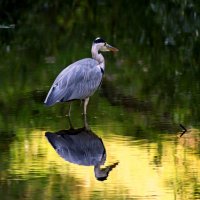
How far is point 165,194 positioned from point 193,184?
36 cm

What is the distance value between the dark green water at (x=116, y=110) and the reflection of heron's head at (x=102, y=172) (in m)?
0.04

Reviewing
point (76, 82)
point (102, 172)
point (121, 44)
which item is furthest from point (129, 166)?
point (121, 44)

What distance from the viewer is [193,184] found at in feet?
25.9

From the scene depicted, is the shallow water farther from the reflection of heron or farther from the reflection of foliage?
→ the reflection of foliage

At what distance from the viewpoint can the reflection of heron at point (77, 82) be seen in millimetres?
11008

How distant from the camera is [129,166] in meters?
8.67

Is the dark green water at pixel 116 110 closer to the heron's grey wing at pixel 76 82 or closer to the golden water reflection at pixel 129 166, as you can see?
the golden water reflection at pixel 129 166

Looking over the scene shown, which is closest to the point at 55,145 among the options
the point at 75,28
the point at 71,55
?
the point at 71,55

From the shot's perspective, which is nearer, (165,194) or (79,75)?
(165,194)

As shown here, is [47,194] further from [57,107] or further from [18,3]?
[18,3]

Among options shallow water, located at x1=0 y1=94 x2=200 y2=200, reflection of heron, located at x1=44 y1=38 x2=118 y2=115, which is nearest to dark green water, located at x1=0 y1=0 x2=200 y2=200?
shallow water, located at x1=0 y1=94 x2=200 y2=200

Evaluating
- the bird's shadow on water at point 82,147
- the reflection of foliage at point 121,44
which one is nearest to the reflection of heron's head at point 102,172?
the bird's shadow on water at point 82,147

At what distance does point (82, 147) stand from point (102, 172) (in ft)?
3.44

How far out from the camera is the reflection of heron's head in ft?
27.2
